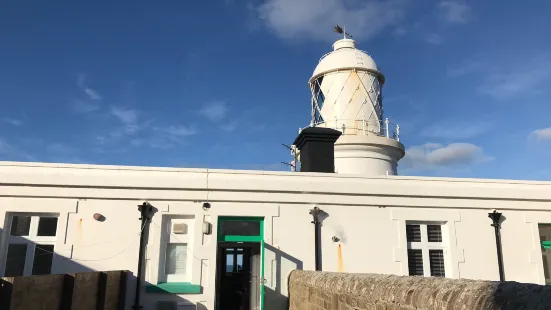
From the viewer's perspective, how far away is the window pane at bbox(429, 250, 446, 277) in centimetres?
963

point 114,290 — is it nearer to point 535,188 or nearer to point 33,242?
point 33,242

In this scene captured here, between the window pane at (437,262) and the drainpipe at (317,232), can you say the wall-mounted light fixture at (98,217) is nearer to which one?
the drainpipe at (317,232)

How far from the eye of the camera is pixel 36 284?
171 inches

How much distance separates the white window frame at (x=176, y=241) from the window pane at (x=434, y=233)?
5.43 meters

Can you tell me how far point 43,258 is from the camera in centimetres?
858

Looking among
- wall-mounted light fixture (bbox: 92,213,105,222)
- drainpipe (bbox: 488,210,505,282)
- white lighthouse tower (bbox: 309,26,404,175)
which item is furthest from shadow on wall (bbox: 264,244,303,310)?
white lighthouse tower (bbox: 309,26,404,175)

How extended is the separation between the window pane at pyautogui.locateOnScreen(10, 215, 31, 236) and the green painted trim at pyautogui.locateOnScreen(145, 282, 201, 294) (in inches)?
108

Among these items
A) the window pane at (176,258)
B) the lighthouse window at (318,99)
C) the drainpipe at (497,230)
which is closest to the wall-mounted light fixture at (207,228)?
the window pane at (176,258)

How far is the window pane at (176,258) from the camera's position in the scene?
8.89 metres

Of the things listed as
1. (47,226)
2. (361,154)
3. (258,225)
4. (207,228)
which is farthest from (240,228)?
(361,154)

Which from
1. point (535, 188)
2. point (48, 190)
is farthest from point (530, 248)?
point (48, 190)

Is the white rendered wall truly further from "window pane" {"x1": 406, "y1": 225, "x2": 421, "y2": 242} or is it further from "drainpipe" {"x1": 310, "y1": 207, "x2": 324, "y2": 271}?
"drainpipe" {"x1": 310, "y1": 207, "x2": 324, "y2": 271}

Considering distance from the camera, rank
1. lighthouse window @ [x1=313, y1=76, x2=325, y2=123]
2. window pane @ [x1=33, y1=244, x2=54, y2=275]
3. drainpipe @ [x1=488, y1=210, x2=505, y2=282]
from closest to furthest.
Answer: window pane @ [x1=33, y1=244, x2=54, y2=275], drainpipe @ [x1=488, y1=210, x2=505, y2=282], lighthouse window @ [x1=313, y1=76, x2=325, y2=123]

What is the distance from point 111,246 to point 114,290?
5.33 ft
